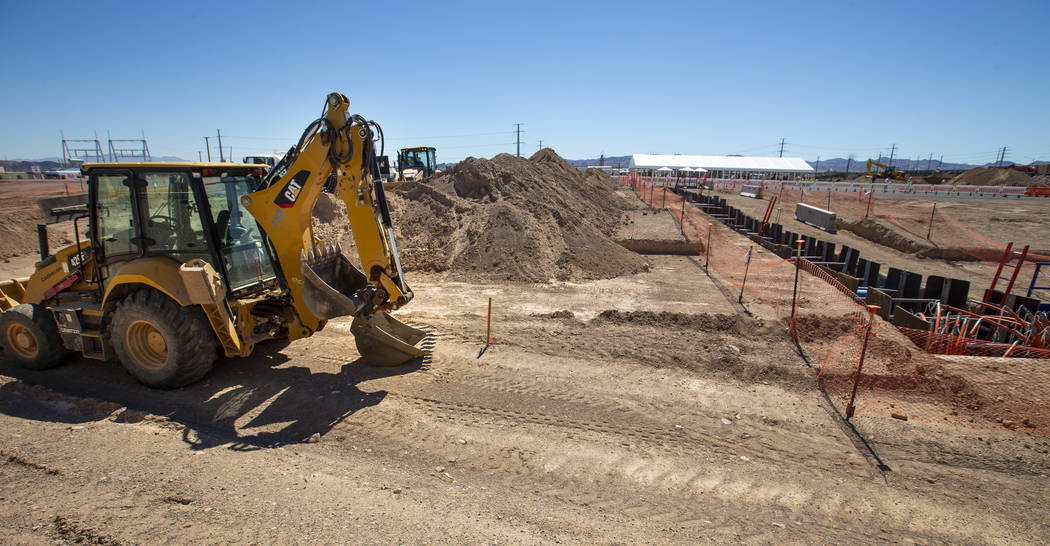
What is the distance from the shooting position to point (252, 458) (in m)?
4.39

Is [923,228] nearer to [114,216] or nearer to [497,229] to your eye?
[497,229]

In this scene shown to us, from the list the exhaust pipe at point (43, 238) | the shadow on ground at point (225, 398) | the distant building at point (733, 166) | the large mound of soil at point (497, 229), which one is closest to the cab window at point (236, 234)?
the shadow on ground at point (225, 398)

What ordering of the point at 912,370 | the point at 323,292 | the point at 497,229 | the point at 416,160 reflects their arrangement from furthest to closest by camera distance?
the point at 416,160 → the point at 497,229 → the point at 912,370 → the point at 323,292

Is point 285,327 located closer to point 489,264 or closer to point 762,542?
point 762,542

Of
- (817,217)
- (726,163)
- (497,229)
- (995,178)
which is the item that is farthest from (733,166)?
(497,229)

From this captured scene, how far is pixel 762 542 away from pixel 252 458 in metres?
4.33

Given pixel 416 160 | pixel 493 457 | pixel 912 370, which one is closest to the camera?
pixel 493 457

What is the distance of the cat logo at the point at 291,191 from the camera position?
17.4 ft

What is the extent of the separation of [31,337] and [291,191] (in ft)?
13.5

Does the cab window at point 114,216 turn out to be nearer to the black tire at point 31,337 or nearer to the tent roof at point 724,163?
the black tire at point 31,337

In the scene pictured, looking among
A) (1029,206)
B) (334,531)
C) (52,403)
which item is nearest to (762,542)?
(334,531)

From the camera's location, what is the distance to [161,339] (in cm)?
557

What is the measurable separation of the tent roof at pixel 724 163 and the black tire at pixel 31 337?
62.2 metres

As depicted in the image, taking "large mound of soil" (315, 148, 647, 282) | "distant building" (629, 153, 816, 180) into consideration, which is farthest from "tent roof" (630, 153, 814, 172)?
"large mound of soil" (315, 148, 647, 282)
